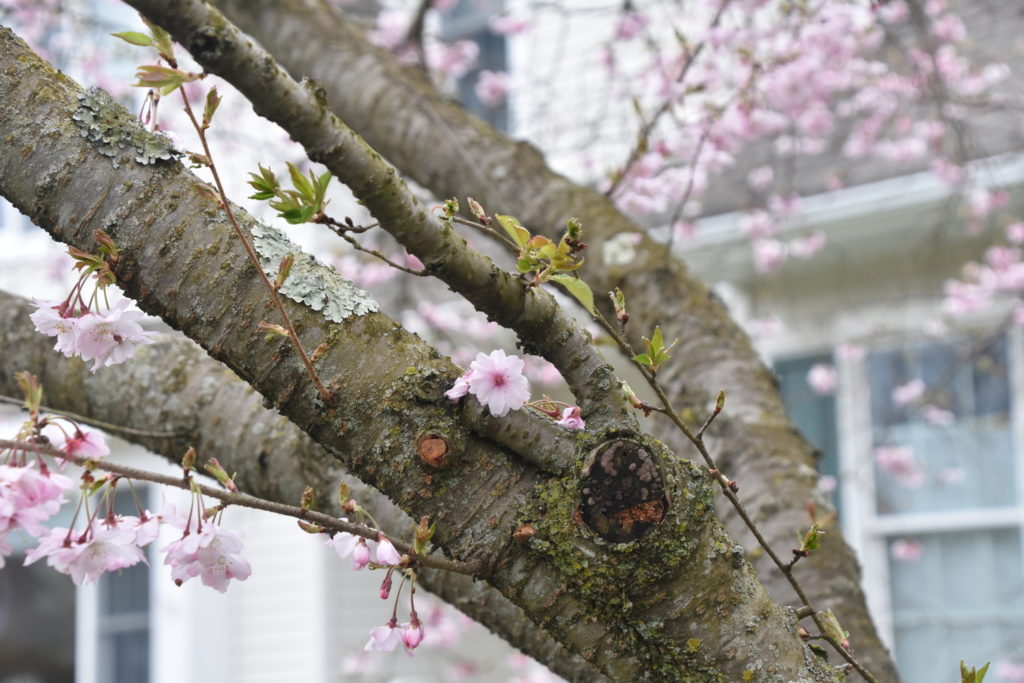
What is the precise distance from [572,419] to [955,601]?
4460 mm

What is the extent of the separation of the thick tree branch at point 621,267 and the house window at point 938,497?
2700 mm

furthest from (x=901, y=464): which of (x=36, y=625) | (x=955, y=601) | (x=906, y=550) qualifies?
(x=36, y=625)

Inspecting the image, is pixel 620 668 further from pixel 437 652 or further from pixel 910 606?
pixel 437 652

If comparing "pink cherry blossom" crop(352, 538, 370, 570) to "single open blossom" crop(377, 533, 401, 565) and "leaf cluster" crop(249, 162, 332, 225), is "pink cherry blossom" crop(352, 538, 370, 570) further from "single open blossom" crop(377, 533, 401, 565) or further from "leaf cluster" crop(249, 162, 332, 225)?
"leaf cluster" crop(249, 162, 332, 225)

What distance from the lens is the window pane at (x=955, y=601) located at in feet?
15.8

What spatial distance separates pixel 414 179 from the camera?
2.80 meters

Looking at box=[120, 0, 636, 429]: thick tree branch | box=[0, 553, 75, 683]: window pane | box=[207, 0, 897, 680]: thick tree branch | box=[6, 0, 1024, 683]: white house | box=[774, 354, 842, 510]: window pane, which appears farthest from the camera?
box=[0, 553, 75, 683]: window pane

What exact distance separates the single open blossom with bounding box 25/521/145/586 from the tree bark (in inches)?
9.4

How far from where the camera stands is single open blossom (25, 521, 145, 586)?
118 cm

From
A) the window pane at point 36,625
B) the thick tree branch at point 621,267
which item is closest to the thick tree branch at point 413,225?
the thick tree branch at point 621,267

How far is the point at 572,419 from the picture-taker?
117 cm

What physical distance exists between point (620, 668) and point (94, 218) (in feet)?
2.52

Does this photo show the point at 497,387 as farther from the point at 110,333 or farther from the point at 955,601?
the point at 955,601

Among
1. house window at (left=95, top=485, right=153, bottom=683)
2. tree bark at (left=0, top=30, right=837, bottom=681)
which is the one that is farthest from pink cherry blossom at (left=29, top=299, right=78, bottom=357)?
house window at (left=95, top=485, right=153, bottom=683)
